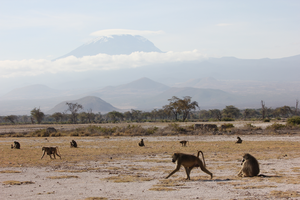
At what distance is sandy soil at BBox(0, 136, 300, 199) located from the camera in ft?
29.3

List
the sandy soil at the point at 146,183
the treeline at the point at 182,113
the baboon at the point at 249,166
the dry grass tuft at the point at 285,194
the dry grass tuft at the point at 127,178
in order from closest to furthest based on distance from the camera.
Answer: the dry grass tuft at the point at 285,194, the sandy soil at the point at 146,183, the baboon at the point at 249,166, the dry grass tuft at the point at 127,178, the treeline at the point at 182,113

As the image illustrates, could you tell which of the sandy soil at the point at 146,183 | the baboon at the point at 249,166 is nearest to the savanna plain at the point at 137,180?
the sandy soil at the point at 146,183

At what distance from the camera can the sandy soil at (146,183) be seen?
895 cm

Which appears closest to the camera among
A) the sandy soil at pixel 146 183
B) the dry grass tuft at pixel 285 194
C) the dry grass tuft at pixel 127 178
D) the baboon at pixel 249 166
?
the dry grass tuft at pixel 285 194

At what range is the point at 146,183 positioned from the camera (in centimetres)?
1054

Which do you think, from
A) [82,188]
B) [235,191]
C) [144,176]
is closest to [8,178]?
[82,188]

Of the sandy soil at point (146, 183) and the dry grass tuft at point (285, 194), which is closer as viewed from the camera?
the dry grass tuft at point (285, 194)

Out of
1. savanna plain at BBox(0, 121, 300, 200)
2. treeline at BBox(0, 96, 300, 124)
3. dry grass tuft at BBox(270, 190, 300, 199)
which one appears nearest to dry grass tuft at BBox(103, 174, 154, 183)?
savanna plain at BBox(0, 121, 300, 200)

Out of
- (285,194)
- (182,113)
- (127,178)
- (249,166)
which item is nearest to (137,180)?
(127,178)

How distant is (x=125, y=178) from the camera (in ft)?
37.4

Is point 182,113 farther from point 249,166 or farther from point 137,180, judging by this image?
point 137,180

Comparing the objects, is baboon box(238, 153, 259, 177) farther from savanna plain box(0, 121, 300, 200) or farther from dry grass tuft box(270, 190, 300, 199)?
dry grass tuft box(270, 190, 300, 199)

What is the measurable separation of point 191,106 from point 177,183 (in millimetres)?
65556

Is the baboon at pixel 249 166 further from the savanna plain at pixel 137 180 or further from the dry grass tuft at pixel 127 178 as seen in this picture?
the dry grass tuft at pixel 127 178
